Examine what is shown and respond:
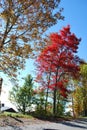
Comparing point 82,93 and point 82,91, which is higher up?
point 82,91

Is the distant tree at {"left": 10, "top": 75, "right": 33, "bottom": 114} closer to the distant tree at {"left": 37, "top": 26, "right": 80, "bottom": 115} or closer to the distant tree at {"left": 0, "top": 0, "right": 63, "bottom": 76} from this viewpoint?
the distant tree at {"left": 37, "top": 26, "right": 80, "bottom": 115}

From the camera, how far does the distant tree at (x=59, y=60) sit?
34.4 m

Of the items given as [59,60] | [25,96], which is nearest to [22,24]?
[59,60]

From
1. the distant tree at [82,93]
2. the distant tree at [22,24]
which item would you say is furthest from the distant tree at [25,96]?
the distant tree at [22,24]

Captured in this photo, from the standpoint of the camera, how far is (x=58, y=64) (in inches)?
1346

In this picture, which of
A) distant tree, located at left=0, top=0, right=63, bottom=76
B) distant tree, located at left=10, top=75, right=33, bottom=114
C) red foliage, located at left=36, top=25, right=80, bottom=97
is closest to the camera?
distant tree, located at left=0, top=0, right=63, bottom=76

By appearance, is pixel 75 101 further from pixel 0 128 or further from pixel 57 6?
pixel 0 128

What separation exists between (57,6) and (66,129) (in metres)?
8.03

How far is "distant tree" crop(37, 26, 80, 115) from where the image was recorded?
34.4 metres

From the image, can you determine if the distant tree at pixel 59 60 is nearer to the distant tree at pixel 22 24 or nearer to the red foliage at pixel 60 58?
the red foliage at pixel 60 58

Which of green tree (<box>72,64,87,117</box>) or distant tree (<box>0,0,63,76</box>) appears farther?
green tree (<box>72,64,87,117</box>)

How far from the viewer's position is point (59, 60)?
34.2 meters

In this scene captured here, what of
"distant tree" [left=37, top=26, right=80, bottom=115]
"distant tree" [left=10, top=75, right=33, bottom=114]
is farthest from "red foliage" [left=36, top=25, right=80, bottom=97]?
"distant tree" [left=10, top=75, right=33, bottom=114]

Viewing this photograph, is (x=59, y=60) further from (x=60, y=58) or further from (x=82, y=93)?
(x=82, y=93)
